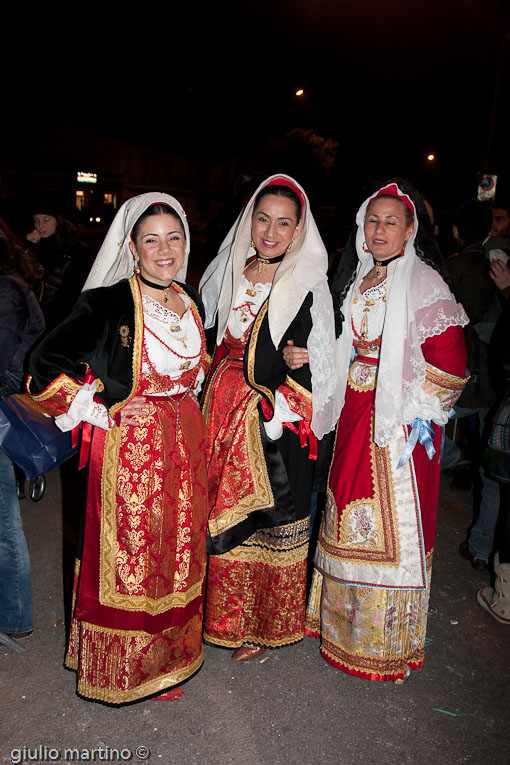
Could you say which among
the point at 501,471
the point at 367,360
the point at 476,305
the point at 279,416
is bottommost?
the point at 501,471

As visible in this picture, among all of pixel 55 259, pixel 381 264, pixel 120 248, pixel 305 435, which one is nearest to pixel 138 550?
pixel 305 435

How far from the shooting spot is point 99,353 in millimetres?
2232

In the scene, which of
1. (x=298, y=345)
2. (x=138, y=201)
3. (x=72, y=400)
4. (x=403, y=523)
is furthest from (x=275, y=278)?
(x=403, y=523)

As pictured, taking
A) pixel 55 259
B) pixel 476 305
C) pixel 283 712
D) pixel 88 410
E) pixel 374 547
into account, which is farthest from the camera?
pixel 55 259

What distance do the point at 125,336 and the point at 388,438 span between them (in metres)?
1.15

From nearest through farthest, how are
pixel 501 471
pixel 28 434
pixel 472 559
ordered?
pixel 28 434, pixel 501 471, pixel 472 559

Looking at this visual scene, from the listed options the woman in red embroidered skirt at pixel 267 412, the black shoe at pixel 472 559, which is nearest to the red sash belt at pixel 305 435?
the woman in red embroidered skirt at pixel 267 412

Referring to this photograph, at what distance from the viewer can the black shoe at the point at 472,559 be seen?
374cm

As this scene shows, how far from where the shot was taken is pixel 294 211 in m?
2.57

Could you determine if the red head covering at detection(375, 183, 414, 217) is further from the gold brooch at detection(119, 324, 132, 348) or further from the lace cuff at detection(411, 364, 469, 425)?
the gold brooch at detection(119, 324, 132, 348)

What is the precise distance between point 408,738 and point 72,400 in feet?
6.17

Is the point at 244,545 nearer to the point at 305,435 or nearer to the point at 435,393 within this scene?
the point at 305,435

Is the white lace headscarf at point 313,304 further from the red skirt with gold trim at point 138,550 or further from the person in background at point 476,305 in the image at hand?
the person in background at point 476,305

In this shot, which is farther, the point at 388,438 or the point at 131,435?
the point at 388,438
